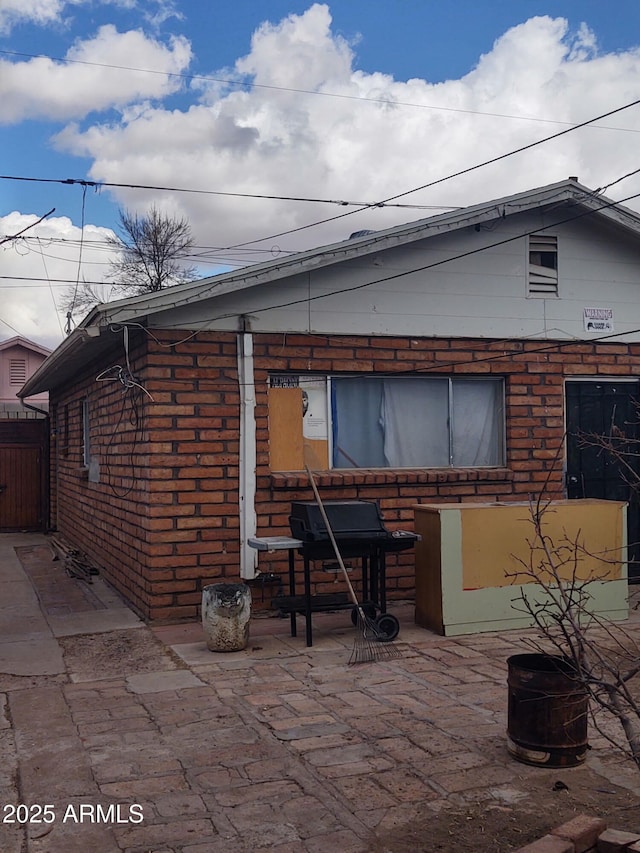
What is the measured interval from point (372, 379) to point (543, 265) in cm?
237

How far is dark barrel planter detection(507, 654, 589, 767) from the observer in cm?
460

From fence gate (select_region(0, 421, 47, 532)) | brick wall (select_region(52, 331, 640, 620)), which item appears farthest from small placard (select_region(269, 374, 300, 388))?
fence gate (select_region(0, 421, 47, 532))

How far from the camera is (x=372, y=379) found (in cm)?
927

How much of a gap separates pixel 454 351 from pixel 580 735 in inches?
209

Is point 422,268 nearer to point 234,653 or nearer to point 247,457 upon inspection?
point 247,457

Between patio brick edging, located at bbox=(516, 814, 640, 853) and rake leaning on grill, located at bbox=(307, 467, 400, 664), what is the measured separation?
3272 millimetres

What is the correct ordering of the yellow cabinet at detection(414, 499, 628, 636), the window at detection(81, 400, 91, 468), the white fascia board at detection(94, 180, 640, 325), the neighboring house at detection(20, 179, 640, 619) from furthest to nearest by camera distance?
the window at detection(81, 400, 91, 468)
the neighboring house at detection(20, 179, 640, 619)
the white fascia board at detection(94, 180, 640, 325)
the yellow cabinet at detection(414, 499, 628, 636)

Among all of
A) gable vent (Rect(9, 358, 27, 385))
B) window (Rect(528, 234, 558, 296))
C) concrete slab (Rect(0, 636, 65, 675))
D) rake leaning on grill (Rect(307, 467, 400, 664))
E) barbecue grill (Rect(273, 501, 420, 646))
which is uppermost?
gable vent (Rect(9, 358, 27, 385))

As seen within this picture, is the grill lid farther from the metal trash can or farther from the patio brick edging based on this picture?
the patio brick edging

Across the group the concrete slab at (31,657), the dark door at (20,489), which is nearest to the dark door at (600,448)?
the concrete slab at (31,657)

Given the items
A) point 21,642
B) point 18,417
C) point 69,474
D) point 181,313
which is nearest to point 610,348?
point 181,313

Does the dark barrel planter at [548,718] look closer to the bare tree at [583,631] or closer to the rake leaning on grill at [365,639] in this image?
→ the bare tree at [583,631]

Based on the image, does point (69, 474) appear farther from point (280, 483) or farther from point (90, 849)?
point (90, 849)

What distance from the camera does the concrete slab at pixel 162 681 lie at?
6242mm
